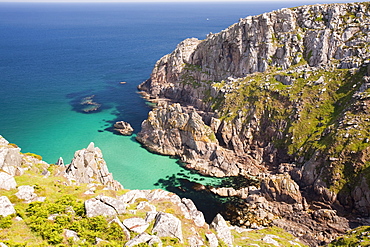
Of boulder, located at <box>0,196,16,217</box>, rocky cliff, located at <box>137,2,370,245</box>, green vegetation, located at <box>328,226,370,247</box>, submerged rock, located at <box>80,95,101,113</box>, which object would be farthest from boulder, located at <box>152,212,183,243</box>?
submerged rock, located at <box>80,95,101,113</box>

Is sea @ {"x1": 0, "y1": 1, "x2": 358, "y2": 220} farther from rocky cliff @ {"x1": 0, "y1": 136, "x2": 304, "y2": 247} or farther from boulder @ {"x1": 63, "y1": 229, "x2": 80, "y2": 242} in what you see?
boulder @ {"x1": 63, "y1": 229, "x2": 80, "y2": 242}

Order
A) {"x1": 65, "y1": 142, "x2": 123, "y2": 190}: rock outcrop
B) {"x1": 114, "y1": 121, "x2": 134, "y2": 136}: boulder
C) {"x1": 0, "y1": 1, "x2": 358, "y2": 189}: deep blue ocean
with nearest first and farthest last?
{"x1": 65, "y1": 142, "x2": 123, "y2": 190}: rock outcrop → {"x1": 0, "y1": 1, "x2": 358, "y2": 189}: deep blue ocean → {"x1": 114, "y1": 121, "x2": 134, "y2": 136}: boulder

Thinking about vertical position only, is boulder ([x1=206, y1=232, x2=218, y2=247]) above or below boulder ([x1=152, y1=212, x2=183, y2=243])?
below

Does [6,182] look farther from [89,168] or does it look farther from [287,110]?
[287,110]

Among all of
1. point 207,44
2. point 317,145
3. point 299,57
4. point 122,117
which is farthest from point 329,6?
point 122,117

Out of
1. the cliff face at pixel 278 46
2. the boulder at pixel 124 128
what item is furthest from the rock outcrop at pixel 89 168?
the cliff face at pixel 278 46

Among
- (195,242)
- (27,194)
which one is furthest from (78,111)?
(195,242)
